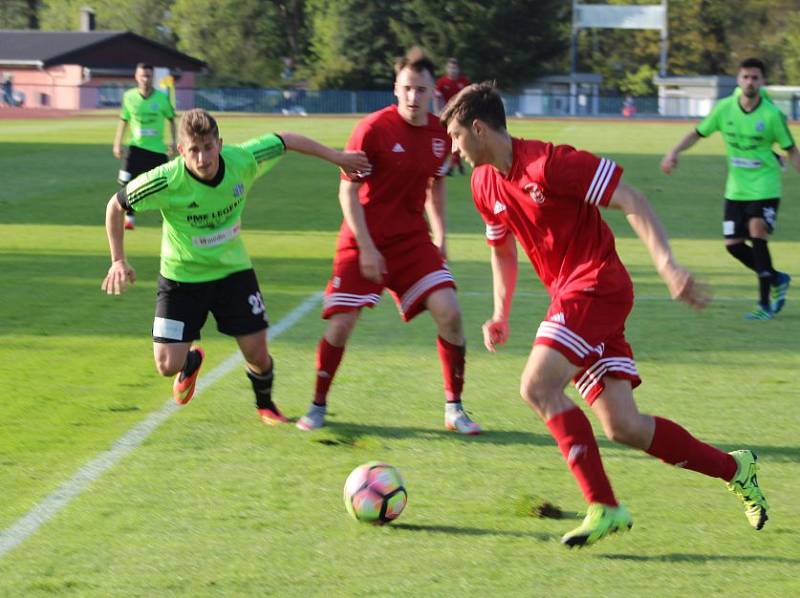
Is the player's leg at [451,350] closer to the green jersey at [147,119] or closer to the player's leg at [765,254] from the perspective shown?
the player's leg at [765,254]

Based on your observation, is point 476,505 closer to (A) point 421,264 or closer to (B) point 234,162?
(A) point 421,264

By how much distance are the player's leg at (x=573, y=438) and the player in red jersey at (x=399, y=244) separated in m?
1.96

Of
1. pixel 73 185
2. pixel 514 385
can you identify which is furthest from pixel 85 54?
pixel 514 385

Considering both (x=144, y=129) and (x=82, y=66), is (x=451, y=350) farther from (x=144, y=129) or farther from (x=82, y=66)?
(x=82, y=66)

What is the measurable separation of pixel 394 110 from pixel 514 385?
2.11 meters

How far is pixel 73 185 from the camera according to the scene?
74.1 feet

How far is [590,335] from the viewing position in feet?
16.7

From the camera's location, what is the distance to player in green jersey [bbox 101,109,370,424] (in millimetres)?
6645

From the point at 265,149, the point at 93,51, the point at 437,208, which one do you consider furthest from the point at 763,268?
the point at 93,51

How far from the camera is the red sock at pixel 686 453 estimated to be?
17.5 ft

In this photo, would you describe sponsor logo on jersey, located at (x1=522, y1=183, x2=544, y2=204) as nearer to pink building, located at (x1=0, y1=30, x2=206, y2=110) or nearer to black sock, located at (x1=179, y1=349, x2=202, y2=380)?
black sock, located at (x1=179, y1=349, x2=202, y2=380)

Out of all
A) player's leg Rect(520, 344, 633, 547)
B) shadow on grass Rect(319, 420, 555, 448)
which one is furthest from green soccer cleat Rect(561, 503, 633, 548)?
shadow on grass Rect(319, 420, 555, 448)

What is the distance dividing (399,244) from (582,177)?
7.47ft

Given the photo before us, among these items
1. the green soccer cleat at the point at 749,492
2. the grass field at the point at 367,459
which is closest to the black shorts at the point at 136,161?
the grass field at the point at 367,459
